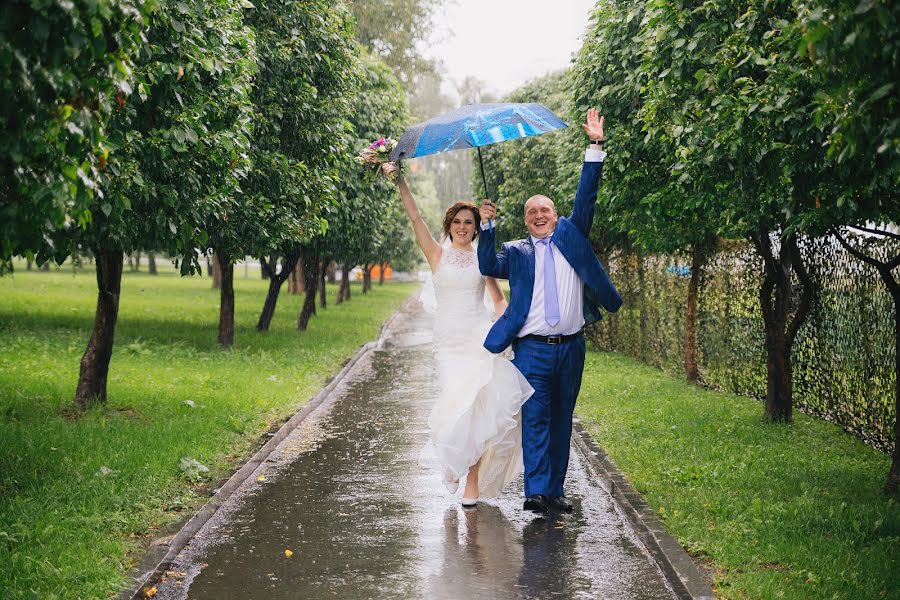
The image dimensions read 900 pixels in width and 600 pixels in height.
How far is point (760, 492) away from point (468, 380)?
2.49 m

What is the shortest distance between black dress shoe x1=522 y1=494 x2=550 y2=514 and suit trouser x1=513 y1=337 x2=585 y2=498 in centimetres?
3

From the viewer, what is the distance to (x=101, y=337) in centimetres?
1100

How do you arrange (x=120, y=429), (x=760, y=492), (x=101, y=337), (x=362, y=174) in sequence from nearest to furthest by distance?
(x=760, y=492), (x=120, y=429), (x=101, y=337), (x=362, y=174)

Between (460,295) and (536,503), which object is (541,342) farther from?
(536,503)

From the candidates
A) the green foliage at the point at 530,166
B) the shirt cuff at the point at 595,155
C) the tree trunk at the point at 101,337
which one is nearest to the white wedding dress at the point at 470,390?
the shirt cuff at the point at 595,155

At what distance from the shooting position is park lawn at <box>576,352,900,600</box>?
18.7 ft

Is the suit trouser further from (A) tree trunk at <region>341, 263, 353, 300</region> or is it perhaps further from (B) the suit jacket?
(A) tree trunk at <region>341, 263, 353, 300</region>

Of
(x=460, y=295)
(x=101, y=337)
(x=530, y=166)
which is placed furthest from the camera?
(x=530, y=166)

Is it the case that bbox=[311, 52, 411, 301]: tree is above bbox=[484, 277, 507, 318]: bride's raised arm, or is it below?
above

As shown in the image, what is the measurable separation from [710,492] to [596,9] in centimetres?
654

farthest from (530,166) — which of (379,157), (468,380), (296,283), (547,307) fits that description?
(296,283)

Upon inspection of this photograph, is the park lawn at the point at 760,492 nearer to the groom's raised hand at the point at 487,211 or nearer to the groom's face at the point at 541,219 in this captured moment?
the groom's face at the point at 541,219

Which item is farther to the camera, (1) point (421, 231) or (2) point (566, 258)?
(1) point (421, 231)

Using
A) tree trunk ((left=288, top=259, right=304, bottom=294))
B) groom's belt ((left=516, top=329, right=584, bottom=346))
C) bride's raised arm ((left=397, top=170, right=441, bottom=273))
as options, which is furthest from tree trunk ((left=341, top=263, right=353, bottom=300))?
groom's belt ((left=516, top=329, right=584, bottom=346))
